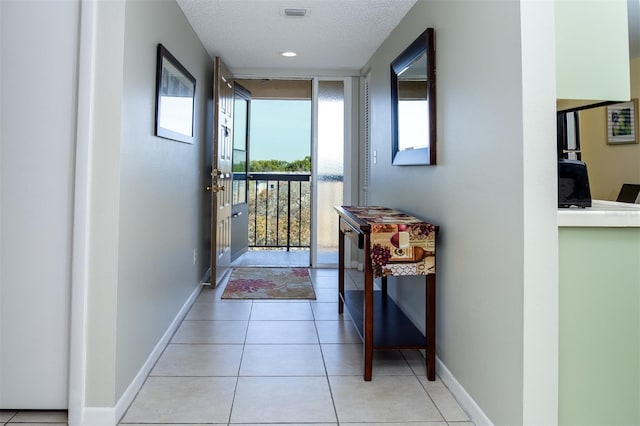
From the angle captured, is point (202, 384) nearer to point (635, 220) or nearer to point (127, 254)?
point (127, 254)

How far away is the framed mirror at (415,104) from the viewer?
2.36 meters

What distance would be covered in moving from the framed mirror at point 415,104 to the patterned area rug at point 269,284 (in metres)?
1.51

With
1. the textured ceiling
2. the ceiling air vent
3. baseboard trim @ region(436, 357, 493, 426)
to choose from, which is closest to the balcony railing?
the textured ceiling

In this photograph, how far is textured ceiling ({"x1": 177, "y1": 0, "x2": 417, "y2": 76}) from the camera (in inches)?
113

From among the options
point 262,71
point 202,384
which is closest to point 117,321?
point 202,384

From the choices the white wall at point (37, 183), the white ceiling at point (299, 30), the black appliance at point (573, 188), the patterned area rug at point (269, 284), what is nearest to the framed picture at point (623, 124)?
the white ceiling at point (299, 30)

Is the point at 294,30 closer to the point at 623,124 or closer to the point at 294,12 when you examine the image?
the point at 294,12

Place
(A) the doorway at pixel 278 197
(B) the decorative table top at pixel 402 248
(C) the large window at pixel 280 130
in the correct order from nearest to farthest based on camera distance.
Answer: (B) the decorative table top at pixel 402 248
(A) the doorway at pixel 278 197
(C) the large window at pixel 280 130

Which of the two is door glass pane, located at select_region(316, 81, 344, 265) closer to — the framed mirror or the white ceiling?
the white ceiling

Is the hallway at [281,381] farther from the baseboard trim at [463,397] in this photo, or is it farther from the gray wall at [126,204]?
the gray wall at [126,204]

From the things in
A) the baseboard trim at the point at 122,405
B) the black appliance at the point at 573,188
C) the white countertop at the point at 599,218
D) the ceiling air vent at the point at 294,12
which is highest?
the ceiling air vent at the point at 294,12

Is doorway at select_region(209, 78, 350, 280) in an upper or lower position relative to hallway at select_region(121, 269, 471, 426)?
upper

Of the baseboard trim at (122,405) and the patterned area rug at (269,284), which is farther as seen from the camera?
the patterned area rug at (269,284)

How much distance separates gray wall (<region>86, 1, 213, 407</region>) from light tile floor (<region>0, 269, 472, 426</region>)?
0.64 ft
